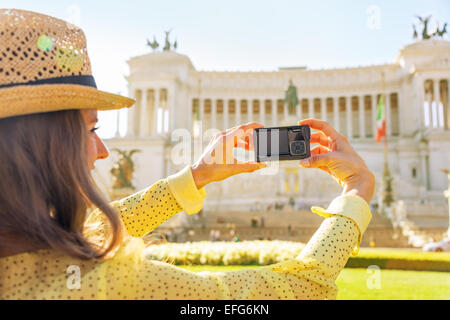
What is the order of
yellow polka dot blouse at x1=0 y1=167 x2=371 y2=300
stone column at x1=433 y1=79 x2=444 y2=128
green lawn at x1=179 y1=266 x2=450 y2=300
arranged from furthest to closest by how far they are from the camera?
1. stone column at x1=433 y1=79 x2=444 y2=128
2. green lawn at x1=179 y1=266 x2=450 y2=300
3. yellow polka dot blouse at x1=0 y1=167 x2=371 y2=300

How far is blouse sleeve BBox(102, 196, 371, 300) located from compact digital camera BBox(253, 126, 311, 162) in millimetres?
331

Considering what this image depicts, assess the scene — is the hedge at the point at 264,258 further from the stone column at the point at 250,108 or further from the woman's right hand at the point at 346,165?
the stone column at the point at 250,108

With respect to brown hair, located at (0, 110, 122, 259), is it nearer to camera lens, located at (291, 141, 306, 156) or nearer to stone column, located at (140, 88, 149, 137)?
camera lens, located at (291, 141, 306, 156)

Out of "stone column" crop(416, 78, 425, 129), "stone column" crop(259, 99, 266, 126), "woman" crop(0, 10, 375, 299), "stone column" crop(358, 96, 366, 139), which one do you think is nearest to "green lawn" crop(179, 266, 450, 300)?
"woman" crop(0, 10, 375, 299)

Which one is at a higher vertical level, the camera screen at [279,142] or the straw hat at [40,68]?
the straw hat at [40,68]

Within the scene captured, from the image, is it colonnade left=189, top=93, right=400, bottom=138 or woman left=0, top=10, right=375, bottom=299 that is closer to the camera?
woman left=0, top=10, right=375, bottom=299

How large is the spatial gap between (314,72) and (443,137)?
77.2 feet

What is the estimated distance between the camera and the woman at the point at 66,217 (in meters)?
1.37

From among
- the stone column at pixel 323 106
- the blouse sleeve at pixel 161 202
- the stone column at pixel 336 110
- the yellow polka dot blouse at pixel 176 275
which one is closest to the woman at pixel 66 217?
the yellow polka dot blouse at pixel 176 275

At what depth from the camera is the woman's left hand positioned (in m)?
2.05

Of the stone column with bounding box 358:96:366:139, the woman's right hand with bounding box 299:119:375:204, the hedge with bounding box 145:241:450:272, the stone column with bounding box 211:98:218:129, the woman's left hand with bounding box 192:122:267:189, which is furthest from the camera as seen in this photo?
the stone column with bounding box 211:98:218:129

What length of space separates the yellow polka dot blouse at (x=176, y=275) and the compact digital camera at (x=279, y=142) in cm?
35

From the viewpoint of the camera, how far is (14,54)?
149cm
